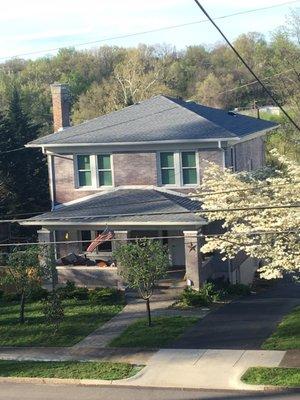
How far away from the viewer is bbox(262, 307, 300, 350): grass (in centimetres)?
1983

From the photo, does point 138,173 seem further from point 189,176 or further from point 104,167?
point 189,176

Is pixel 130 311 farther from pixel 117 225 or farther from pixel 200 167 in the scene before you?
pixel 200 167

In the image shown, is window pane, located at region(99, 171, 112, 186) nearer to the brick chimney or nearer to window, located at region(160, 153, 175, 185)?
window, located at region(160, 153, 175, 185)

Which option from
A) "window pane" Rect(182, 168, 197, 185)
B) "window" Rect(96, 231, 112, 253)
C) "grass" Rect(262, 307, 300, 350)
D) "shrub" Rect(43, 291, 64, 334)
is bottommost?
"grass" Rect(262, 307, 300, 350)

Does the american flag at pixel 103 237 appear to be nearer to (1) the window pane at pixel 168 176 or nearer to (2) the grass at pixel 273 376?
(1) the window pane at pixel 168 176

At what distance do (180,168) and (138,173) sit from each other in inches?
74.2

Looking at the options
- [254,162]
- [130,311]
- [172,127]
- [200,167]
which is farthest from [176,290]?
[254,162]

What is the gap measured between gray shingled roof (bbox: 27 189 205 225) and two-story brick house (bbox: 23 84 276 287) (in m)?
0.04

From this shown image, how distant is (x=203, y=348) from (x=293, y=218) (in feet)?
15.4

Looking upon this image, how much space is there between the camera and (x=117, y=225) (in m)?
27.8

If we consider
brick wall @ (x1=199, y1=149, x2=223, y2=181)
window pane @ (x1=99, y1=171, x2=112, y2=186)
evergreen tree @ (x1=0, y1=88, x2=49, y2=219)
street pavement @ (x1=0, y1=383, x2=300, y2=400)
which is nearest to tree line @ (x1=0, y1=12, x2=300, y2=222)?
evergreen tree @ (x1=0, y1=88, x2=49, y2=219)

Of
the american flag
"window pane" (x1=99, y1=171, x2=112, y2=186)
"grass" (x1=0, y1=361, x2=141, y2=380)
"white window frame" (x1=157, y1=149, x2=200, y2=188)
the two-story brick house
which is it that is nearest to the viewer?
"grass" (x1=0, y1=361, x2=141, y2=380)

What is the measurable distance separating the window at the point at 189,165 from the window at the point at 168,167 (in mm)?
466

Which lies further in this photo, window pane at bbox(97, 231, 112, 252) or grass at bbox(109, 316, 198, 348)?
window pane at bbox(97, 231, 112, 252)
